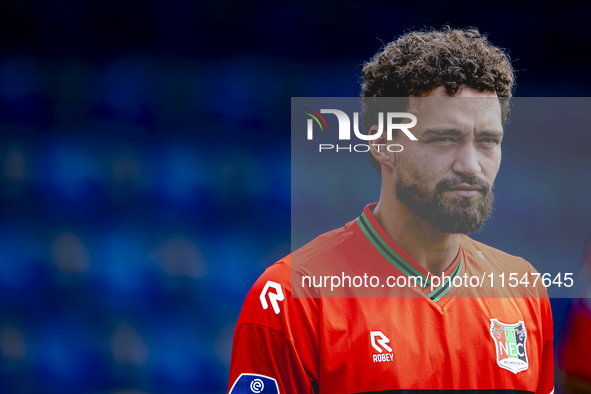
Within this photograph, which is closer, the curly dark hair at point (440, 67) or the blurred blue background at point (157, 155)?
the curly dark hair at point (440, 67)

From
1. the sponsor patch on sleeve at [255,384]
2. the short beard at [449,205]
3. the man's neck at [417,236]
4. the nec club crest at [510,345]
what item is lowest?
the sponsor patch on sleeve at [255,384]

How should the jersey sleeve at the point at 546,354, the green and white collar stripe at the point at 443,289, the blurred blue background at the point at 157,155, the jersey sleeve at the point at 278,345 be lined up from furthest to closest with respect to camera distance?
the blurred blue background at the point at 157,155, the jersey sleeve at the point at 546,354, the green and white collar stripe at the point at 443,289, the jersey sleeve at the point at 278,345

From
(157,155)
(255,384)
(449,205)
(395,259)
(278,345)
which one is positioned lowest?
(255,384)

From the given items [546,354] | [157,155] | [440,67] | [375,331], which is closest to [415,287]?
[375,331]

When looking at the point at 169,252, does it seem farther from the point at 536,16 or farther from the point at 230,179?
the point at 536,16

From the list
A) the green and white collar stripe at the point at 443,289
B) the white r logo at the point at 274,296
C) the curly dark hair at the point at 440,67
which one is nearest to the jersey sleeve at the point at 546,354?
the green and white collar stripe at the point at 443,289

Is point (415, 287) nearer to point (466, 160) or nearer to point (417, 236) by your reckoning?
point (417, 236)

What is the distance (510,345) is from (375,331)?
0.46m

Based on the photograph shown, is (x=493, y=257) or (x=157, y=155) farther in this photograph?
(x=157, y=155)

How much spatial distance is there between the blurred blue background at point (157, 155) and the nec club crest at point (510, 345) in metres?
1.44

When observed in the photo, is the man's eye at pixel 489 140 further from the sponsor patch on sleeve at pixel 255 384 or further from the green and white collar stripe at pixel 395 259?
the sponsor patch on sleeve at pixel 255 384

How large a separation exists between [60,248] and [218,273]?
A: 0.98 meters

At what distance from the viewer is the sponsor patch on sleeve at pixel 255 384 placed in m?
1.32

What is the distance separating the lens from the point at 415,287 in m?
1.41
